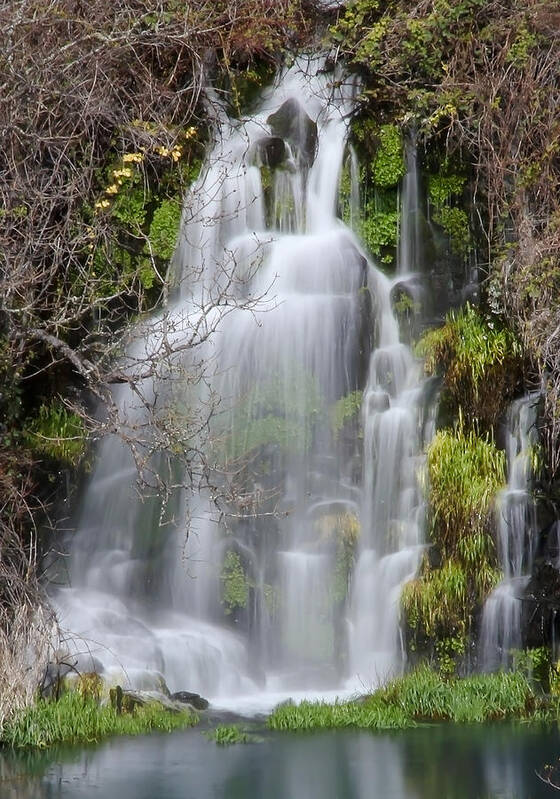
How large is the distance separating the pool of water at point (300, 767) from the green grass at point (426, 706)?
0.55ft

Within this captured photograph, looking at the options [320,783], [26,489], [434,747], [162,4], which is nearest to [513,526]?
[434,747]

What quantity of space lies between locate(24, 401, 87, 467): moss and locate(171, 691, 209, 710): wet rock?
93.5 inches

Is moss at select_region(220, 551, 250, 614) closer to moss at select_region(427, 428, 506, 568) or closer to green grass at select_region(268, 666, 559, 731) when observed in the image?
green grass at select_region(268, 666, 559, 731)

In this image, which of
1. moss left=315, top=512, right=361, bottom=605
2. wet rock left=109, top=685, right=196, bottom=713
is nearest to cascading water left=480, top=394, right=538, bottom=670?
moss left=315, top=512, right=361, bottom=605

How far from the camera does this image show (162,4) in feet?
34.8

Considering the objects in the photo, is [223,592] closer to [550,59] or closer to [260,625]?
[260,625]

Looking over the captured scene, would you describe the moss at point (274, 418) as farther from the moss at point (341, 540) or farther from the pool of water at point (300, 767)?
the pool of water at point (300, 767)

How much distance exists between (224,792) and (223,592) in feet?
9.02

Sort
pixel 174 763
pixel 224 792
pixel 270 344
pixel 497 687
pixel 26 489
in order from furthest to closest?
1. pixel 270 344
2. pixel 26 489
3. pixel 497 687
4. pixel 174 763
5. pixel 224 792

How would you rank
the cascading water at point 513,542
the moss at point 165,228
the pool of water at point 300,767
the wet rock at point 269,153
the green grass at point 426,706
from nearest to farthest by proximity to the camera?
the pool of water at point 300,767 < the green grass at point 426,706 < the cascading water at point 513,542 < the moss at point 165,228 < the wet rock at point 269,153

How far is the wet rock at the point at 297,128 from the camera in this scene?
1095 centimetres

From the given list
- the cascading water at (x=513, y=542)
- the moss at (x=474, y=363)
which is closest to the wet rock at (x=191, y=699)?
the cascading water at (x=513, y=542)

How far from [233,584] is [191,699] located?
125 centimetres

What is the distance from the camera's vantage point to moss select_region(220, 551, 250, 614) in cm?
965
